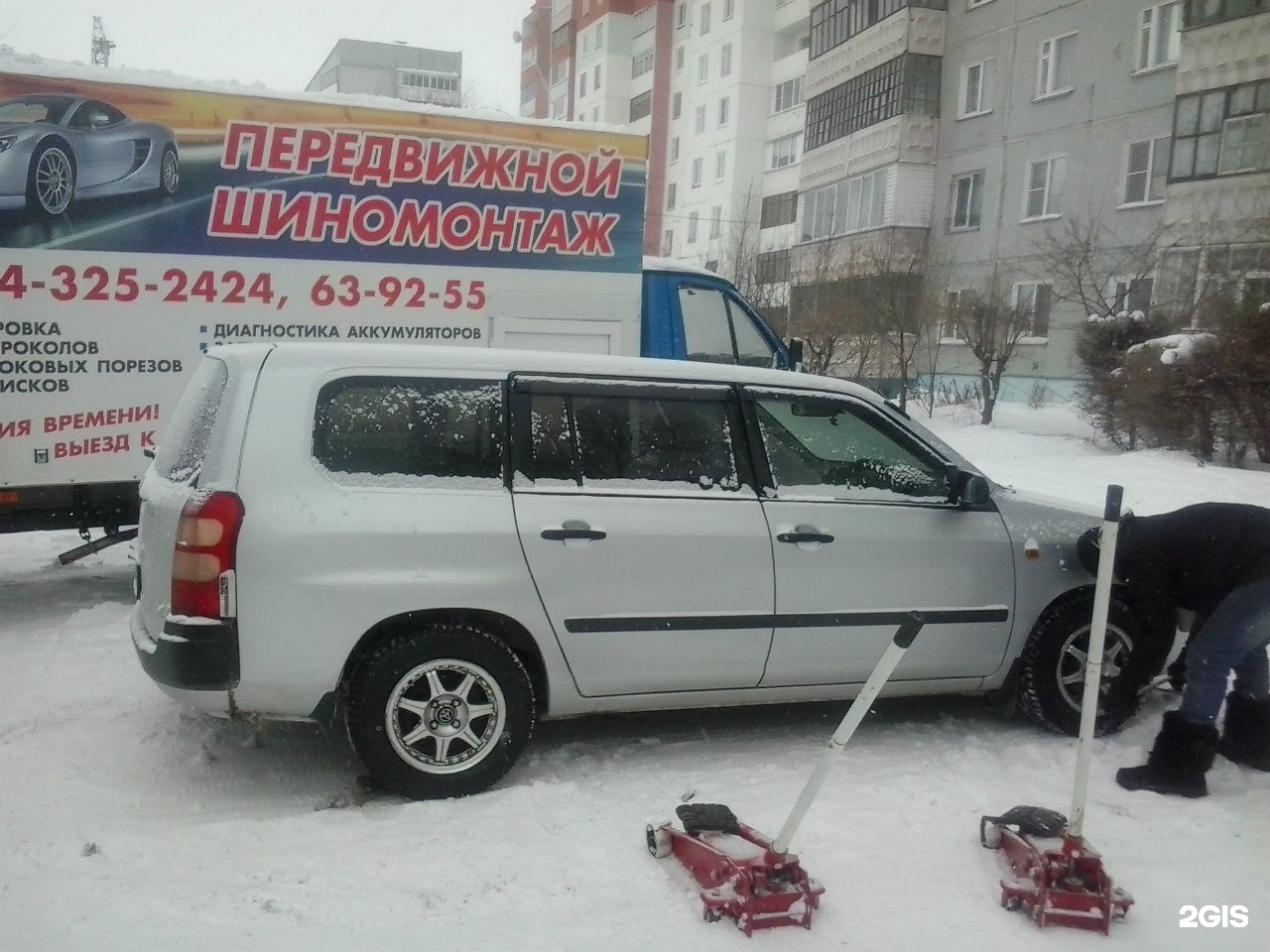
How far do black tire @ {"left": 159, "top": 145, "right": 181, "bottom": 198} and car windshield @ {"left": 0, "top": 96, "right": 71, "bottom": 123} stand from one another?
58cm

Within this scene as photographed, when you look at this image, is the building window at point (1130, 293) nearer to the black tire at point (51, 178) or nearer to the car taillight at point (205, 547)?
the black tire at point (51, 178)

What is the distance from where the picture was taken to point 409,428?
4188 mm

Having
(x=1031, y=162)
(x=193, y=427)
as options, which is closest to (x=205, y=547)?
(x=193, y=427)

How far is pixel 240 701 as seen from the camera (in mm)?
3945

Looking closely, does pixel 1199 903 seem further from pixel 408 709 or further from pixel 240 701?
pixel 240 701

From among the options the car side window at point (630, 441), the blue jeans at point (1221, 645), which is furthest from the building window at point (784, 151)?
the blue jeans at point (1221, 645)

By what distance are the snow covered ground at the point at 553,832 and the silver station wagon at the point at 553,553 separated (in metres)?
0.33

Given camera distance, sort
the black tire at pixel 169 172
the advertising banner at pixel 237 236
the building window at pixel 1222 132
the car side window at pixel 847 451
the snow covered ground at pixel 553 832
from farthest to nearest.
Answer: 1. the building window at pixel 1222 132
2. the black tire at pixel 169 172
3. the advertising banner at pixel 237 236
4. the car side window at pixel 847 451
5. the snow covered ground at pixel 553 832

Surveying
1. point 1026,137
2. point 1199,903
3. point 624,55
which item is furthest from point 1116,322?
point 624,55

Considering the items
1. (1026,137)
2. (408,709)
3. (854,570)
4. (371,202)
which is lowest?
(408,709)

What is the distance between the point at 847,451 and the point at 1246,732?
2022 millimetres

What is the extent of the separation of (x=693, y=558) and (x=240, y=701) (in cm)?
180

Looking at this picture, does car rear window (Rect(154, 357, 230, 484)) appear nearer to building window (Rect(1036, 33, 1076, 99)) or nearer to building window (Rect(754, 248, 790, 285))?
building window (Rect(754, 248, 790, 285))

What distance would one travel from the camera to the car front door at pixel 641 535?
4250 millimetres
